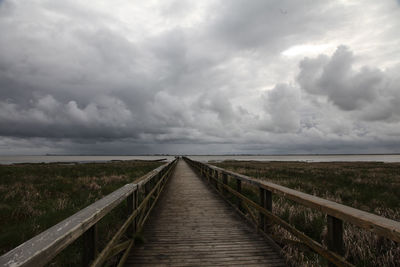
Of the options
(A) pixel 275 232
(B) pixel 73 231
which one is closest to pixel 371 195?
(A) pixel 275 232

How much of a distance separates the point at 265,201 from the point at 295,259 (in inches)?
46.2

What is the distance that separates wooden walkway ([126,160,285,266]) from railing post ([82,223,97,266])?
1.22m

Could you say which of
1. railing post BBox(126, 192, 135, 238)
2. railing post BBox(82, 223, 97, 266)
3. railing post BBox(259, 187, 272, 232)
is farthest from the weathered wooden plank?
railing post BBox(259, 187, 272, 232)

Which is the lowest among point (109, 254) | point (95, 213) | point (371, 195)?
point (371, 195)

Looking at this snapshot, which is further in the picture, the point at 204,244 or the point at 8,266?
the point at 204,244

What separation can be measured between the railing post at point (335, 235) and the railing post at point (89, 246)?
2.68m

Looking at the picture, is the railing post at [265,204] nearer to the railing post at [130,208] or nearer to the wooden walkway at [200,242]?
the wooden walkway at [200,242]

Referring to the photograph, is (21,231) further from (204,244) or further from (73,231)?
(73,231)

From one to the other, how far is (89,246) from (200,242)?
2.38 meters

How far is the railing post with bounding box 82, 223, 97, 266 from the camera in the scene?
2.15 metres

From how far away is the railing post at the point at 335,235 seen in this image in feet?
7.74

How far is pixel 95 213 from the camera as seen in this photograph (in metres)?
2.14

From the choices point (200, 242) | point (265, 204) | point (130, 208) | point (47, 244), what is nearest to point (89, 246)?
point (47, 244)

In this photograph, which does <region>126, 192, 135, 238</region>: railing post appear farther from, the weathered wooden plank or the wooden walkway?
the weathered wooden plank
